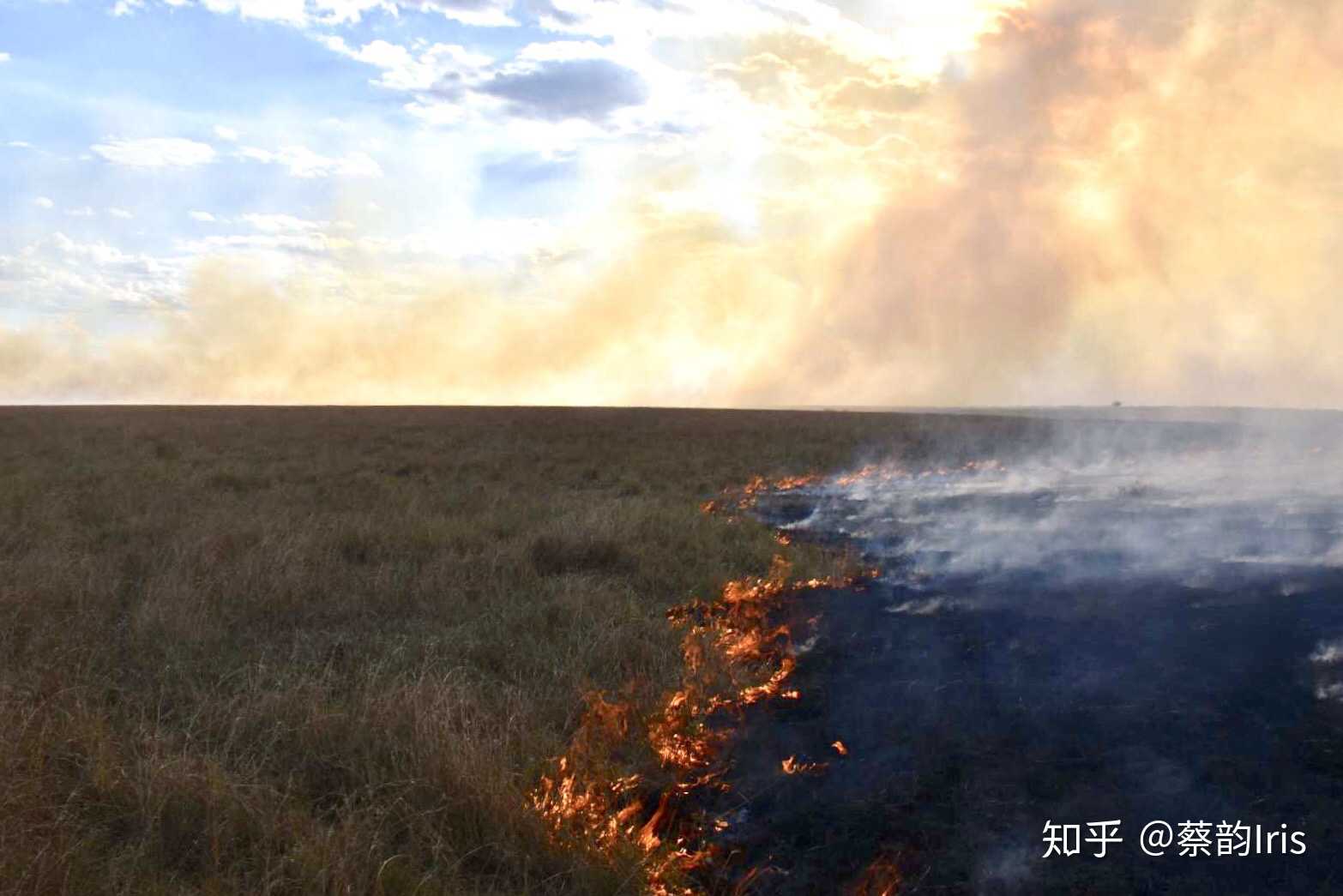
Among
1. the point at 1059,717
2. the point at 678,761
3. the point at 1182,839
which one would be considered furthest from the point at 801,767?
the point at 1182,839

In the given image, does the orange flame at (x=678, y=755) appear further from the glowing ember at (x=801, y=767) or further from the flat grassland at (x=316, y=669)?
the flat grassland at (x=316, y=669)

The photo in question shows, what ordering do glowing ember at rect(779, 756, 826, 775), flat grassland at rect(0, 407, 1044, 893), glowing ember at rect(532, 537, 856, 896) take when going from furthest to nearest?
1. glowing ember at rect(779, 756, 826, 775)
2. glowing ember at rect(532, 537, 856, 896)
3. flat grassland at rect(0, 407, 1044, 893)

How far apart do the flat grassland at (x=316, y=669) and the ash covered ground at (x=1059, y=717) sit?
125 centimetres

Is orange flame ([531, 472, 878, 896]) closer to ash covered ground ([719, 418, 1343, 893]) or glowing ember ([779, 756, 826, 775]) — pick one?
glowing ember ([779, 756, 826, 775])

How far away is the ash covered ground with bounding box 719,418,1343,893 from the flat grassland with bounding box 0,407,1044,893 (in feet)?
4.11

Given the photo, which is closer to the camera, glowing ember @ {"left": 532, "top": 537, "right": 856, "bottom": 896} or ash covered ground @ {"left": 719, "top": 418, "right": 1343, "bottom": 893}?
ash covered ground @ {"left": 719, "top": 418, "right": 1343, "bottom": 893}

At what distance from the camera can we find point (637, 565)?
1191cm

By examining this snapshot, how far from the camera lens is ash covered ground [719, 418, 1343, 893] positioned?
473cm

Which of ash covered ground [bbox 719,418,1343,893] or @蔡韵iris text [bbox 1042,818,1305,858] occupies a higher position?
ash covered ground [bbox 719,418,1343,893]

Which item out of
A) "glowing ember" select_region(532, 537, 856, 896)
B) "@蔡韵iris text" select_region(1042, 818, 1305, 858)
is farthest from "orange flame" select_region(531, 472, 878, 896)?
"@蔡韵iris text" select_region(1042, 818, 1305, 858)

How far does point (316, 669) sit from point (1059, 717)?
513 cm

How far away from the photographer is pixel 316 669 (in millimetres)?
7227

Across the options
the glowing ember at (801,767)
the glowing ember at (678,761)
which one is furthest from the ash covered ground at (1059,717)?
the glowing ember at (678,761)

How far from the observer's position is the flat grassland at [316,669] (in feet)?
15.2
